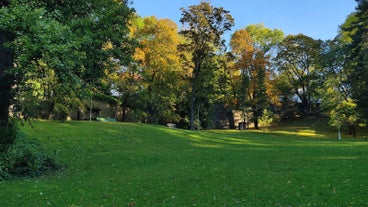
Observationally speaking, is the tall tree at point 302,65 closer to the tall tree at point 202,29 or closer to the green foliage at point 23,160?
the tall tree at point 202,29

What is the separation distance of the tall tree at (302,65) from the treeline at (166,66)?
18cm

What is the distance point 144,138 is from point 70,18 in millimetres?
14417

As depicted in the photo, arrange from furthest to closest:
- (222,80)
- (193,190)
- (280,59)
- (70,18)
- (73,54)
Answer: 1. (280,59)
2. (222,80)
3. (70,18)
4. (73,54)
5. (193,190)

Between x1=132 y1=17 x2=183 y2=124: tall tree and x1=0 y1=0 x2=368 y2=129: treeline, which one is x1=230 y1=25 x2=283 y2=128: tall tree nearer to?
x1=0 y1=0 x2=368 y2=129: treeline

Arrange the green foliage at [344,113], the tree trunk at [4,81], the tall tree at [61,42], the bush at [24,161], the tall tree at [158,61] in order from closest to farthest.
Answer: the tall tree at [61,42]
the bush at [24,161]
the tree trunk at [4,81]
the green foliage at [344,113]
the tall tree at [158,61]

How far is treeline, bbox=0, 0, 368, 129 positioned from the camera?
12633mm

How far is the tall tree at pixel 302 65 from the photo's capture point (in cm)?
6166

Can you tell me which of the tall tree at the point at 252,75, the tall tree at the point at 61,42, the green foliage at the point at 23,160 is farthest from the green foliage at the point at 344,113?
the green foliage at the point at 23,160

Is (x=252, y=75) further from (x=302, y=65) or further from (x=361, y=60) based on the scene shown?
(x=361, y=60)

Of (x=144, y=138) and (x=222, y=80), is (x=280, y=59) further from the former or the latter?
(x=144, y=138)

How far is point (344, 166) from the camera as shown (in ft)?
49.8

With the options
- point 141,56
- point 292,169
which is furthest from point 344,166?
point 141,56

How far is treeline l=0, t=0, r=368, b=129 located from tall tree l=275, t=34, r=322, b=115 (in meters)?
0.18

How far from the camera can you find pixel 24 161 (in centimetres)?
1491
